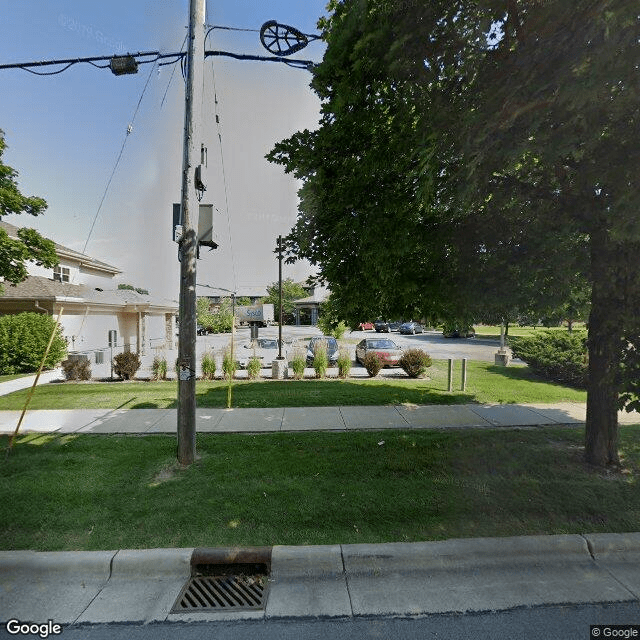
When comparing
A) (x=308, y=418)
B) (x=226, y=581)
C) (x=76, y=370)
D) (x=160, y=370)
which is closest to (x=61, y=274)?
(x=76, y=370)

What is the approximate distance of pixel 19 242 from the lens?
8898 millimetres

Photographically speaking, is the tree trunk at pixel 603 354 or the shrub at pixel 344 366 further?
the shrub at pixel 344 366

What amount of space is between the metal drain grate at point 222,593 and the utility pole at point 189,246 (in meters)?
2.22

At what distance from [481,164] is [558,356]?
951cm

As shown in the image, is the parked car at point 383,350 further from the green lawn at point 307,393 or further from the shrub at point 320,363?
the green lawn at point 307,393

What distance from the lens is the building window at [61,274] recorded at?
19078 mm

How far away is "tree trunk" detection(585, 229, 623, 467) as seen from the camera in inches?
157

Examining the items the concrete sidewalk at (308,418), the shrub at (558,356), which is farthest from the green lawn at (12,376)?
the shrub at (558,356)

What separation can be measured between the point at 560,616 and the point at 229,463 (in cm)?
387

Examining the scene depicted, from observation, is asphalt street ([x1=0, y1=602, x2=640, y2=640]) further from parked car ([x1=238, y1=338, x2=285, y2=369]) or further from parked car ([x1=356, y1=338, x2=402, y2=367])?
parked car ([x1=238, y1=338, x2=285, y2=369])

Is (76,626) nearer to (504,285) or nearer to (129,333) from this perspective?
(504,285)

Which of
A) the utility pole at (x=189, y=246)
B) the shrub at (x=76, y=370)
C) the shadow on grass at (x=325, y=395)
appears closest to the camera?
the utility pole at (x=189, y=246)

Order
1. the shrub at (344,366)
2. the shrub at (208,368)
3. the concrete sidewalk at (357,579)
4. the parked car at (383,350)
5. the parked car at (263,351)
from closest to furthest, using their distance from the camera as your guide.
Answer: the concrete sidewalk at (357,579) < the shrub at (208,368) < the shrub at (344,366) < the parked car at (383,350) < the parked car at (263,351)

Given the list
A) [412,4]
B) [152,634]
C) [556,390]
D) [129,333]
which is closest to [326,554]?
[152,634]
